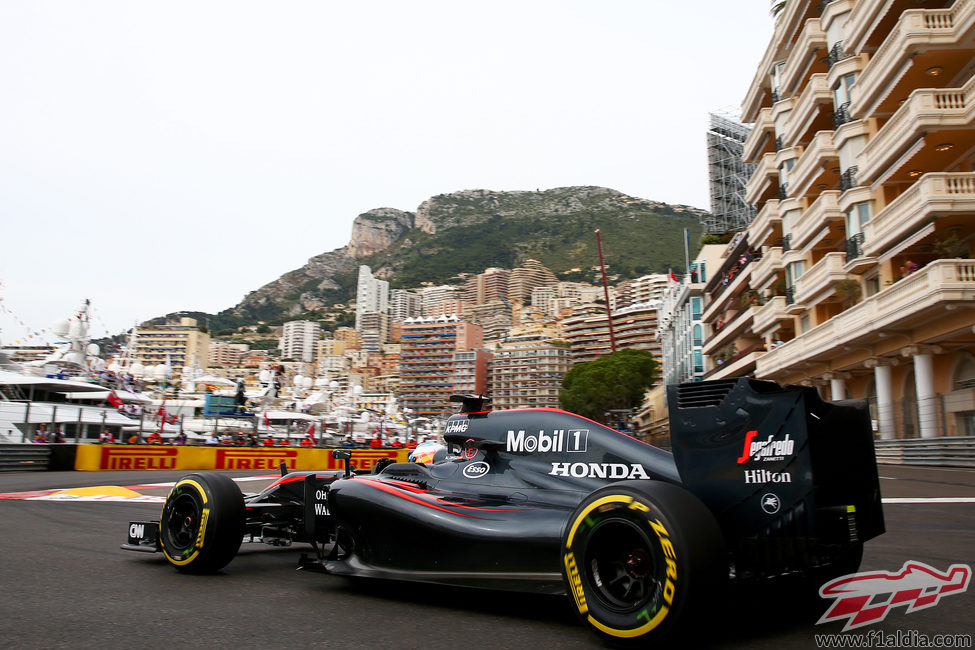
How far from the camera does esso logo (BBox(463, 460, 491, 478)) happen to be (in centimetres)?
579

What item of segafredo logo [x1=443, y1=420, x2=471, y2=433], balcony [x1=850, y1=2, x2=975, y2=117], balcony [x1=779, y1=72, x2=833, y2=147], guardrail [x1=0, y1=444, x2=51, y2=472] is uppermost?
balcony [x1=779, y1=72, x2=833, y2=147]

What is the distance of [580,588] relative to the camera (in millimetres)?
3930

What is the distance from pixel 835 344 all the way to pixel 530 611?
1123 inches

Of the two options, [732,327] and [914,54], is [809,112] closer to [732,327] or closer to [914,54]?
[914,54]

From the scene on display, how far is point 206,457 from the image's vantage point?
2742 centimetres

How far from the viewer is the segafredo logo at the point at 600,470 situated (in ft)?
17.1

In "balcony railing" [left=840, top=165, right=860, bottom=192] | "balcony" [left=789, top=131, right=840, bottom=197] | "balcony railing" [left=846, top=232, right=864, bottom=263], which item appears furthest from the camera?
"balcony" [left=789, top=131, right=840, bottom=197]

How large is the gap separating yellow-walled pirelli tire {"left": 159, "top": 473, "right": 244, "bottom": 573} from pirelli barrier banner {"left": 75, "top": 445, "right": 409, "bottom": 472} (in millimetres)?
17228

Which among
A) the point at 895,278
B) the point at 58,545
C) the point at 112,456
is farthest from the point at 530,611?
the point at 895,278

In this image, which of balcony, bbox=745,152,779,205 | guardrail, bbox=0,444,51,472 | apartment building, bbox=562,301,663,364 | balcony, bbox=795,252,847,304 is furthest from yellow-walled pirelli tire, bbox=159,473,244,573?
apartment building, bbox=562,301,663,364

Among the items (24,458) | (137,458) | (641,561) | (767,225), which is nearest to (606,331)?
(767,225)

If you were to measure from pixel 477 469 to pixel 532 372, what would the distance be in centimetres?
18025

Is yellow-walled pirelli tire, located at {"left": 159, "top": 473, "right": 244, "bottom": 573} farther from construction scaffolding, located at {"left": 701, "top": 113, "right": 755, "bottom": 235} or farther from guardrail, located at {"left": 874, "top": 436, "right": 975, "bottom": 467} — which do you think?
construction scaffolding, located at {"left": 701, "top": 113, "right": 755, "bottom": 235}

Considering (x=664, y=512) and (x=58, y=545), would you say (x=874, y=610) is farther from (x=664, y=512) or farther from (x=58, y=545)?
(x=58, y=545)
